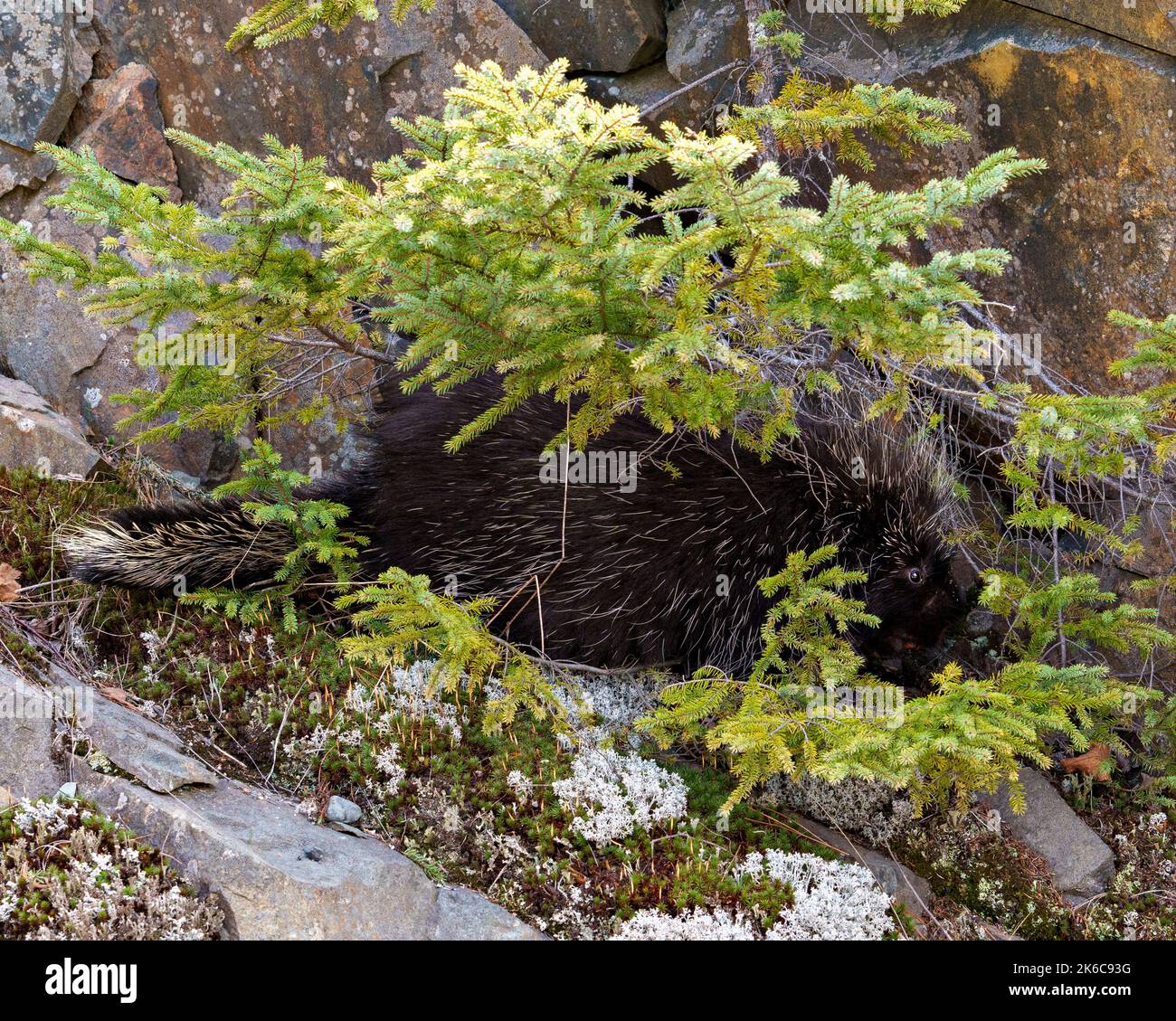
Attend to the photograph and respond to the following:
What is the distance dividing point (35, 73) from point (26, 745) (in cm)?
465

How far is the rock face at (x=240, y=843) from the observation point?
3.55 m

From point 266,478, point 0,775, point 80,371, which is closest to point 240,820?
point 0,775

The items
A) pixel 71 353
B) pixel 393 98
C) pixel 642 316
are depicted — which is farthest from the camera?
pixel 393 98

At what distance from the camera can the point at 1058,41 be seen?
560cm

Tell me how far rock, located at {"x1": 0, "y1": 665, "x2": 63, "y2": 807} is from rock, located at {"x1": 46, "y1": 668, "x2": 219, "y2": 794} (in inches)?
5.2

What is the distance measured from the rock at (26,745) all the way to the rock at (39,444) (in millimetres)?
1983

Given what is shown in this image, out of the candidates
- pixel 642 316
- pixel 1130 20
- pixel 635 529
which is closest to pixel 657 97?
pixel 1130 20

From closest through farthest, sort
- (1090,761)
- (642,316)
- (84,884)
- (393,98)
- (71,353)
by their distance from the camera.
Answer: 1. (84,884)
2. (642,316)
3. (1090,761)
4. (71,353)
5. (393,98)

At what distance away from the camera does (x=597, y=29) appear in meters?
6.66

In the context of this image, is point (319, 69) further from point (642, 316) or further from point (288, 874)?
point (288, 874)

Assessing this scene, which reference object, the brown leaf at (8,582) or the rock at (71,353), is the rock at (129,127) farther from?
the brown leaf at (8,582)

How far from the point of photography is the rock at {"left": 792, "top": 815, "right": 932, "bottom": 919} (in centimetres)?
443

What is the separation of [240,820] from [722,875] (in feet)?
6.08

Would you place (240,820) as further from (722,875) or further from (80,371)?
(80,371)
